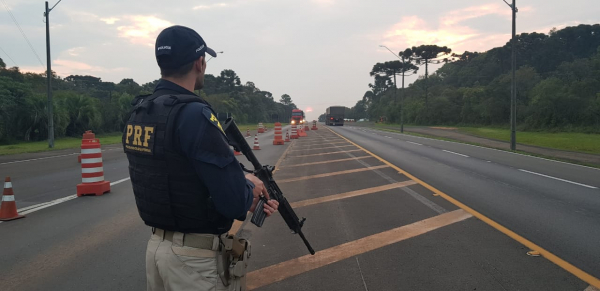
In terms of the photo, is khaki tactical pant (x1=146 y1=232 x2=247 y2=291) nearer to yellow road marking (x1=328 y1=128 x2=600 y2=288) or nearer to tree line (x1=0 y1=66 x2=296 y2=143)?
yellow road marking (x1=328 y1=128 x2=600 y2=288)

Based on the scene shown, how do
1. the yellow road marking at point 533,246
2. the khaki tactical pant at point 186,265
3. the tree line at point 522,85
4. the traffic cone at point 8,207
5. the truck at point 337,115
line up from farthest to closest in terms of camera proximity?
the truck at point 337,115, the tree line at point 522,85, the traffic cone at point 8,207, the yellow road marking at point 533,246, the khaki tactical pant at point 186,265

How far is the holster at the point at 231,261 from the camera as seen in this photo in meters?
2.15

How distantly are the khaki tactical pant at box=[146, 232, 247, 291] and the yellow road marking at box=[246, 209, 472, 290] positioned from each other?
6.80 ft

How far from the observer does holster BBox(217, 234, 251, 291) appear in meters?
2.15

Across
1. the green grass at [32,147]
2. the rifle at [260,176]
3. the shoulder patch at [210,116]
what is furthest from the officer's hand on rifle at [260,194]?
the green grass at [32,147]

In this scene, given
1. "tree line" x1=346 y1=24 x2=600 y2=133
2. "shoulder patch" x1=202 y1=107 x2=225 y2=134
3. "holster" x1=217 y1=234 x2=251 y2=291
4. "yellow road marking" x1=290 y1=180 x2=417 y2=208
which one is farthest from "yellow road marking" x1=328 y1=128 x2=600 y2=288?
"tree line" x1=346 y1=24 x2=600 y2=133

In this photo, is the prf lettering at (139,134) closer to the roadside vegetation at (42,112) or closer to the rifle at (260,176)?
the rifle at (260,176)

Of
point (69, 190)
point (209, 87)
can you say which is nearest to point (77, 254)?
point (69, 190)

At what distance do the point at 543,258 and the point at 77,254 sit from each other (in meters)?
5.40

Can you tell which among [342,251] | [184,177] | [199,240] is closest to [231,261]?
[199,240]

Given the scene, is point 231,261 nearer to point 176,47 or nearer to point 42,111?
point 176,47

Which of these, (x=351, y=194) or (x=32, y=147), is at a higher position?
Answer: (x=32, y=147)

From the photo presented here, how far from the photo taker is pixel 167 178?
2.01 metres

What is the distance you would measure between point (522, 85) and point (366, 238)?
50.0 meters
